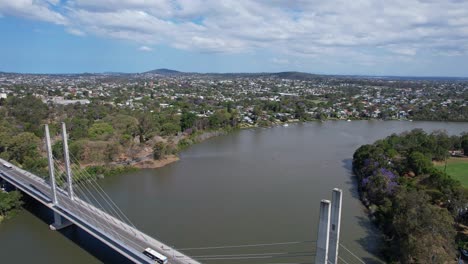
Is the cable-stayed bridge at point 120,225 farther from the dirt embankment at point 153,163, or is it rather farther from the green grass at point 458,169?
the green grass at point 458,169

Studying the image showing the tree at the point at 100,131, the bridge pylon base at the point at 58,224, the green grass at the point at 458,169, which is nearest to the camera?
the bridge pylon base at the point at 58,224

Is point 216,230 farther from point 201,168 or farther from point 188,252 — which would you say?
point 201,168

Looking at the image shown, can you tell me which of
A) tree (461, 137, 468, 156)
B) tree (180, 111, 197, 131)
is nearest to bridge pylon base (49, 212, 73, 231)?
tree (180, 111, 197, 131)

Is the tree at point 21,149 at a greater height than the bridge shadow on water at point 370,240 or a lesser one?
greater

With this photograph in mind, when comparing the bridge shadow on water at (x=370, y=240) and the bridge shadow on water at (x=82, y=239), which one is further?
the bridge shadow on water at (x=370, y=240)

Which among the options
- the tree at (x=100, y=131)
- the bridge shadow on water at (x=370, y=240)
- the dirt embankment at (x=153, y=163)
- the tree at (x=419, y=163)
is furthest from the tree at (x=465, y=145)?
the tree at (x=100, y=131)

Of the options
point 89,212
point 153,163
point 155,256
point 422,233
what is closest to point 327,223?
point 155,256

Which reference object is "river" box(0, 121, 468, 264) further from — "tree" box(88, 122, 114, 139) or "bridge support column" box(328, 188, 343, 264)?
"tree" box(88, 122, 114, 139)
